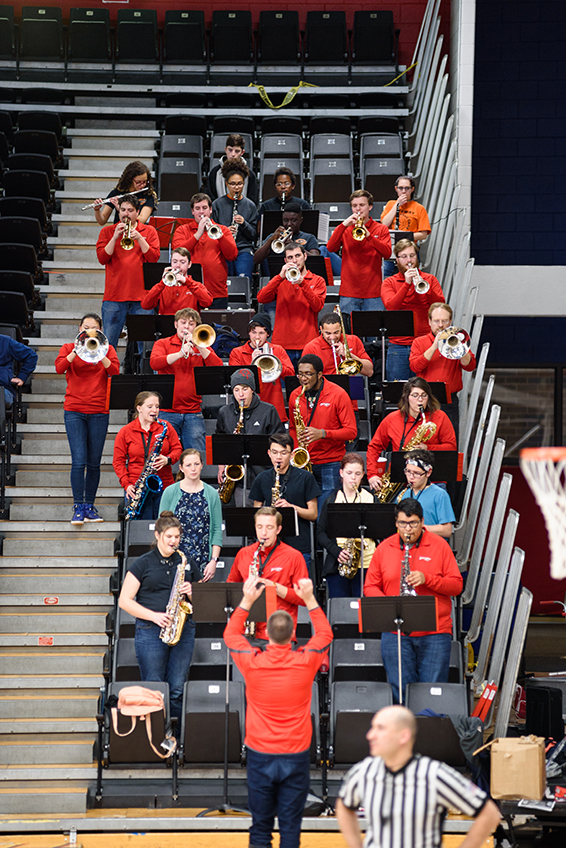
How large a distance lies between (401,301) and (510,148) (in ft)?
15.9

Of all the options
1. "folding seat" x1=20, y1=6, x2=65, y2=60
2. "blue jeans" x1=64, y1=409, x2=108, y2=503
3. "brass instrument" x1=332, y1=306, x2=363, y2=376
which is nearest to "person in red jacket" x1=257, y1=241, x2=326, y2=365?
"brass instrument" x1=332, y1=306, x2=363, y2=376

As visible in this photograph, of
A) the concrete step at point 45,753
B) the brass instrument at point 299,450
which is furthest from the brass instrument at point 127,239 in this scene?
the concrete step at point 45,753

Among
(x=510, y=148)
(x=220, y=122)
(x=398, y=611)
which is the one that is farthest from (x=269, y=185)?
(x=398, y=611)

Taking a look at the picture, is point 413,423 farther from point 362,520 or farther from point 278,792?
point 278,792

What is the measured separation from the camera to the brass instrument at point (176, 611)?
21.3ft

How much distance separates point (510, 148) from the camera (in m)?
12.8

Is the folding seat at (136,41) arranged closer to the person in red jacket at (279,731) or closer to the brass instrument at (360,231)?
the brass instrument at (360,231)

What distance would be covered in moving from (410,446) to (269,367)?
1264 mm

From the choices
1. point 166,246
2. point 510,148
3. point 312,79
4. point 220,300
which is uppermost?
point 312,79

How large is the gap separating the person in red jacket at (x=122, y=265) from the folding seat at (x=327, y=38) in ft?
16.8

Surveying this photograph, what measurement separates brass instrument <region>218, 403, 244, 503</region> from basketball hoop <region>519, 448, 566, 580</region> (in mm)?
3021

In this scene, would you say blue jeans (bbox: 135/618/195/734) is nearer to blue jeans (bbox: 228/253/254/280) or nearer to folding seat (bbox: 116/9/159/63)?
blue jeans (bbox: 228/253/254/280)

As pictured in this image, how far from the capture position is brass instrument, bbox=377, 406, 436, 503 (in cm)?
736

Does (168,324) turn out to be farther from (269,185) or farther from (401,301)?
(269,185)
